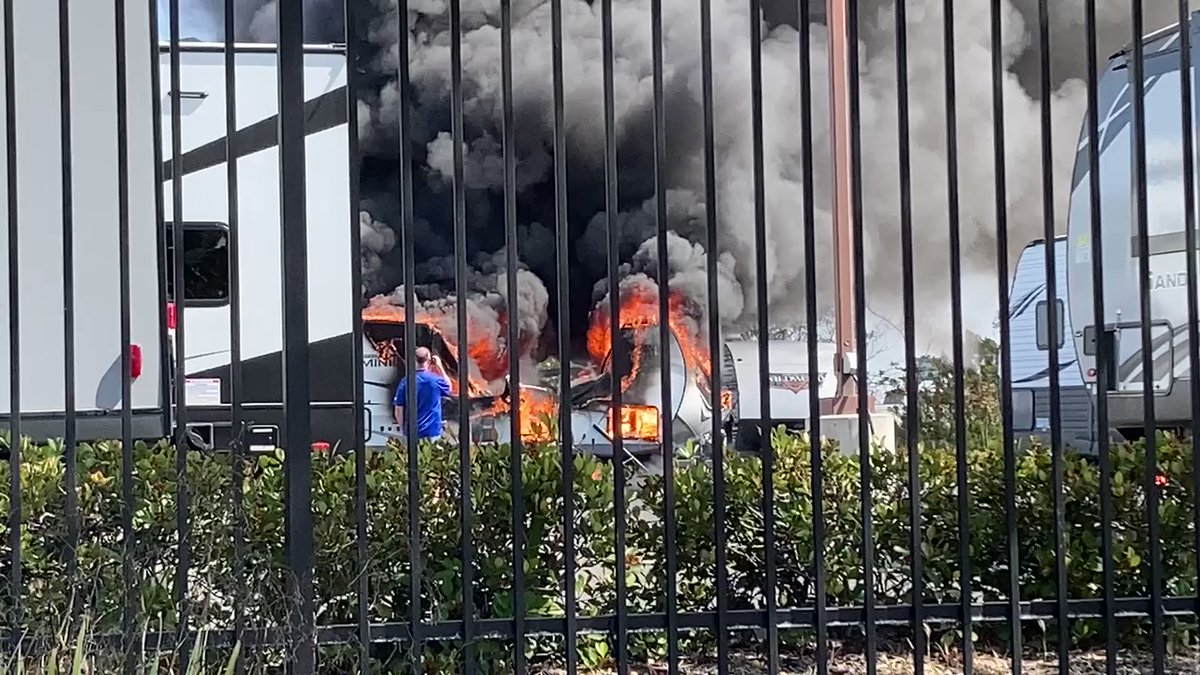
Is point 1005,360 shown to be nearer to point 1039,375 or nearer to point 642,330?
point 642,330

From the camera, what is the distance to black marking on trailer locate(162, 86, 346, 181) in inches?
327

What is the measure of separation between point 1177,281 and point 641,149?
5738 mm

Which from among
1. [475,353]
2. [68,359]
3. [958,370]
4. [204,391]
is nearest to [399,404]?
[475,353]

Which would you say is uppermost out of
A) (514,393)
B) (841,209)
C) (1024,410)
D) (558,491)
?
(841,209)

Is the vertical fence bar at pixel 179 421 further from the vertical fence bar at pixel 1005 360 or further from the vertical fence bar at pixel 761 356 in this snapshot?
the vertical fence bar at pixel 1005 360

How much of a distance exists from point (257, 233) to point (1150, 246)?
20.9 feet

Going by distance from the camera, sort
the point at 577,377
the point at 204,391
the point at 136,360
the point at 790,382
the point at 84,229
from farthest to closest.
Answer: the point at 790,382 → the point at 577,377 → the point at 204,391 → the point at 136,360 → the point at 84,229

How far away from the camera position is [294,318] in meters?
3.71

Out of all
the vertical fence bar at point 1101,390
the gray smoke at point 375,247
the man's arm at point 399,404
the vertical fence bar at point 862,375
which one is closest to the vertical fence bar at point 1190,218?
the vertical fence bar at point 1101,390

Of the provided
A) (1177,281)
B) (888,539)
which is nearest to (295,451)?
(888,539)

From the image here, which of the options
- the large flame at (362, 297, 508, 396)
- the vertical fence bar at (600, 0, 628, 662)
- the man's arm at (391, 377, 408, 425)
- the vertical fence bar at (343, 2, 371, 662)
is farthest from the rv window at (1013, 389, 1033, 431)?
the vertical fence bar at (343, 2, 371, 662)

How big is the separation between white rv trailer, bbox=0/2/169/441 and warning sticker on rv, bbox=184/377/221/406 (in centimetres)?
261

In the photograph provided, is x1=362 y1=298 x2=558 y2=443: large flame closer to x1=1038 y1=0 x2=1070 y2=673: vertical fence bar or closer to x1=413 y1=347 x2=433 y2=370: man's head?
x1=413 y1=347 x2=433 y2=370: man's head

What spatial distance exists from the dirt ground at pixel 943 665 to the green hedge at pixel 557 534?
92 millimetres
